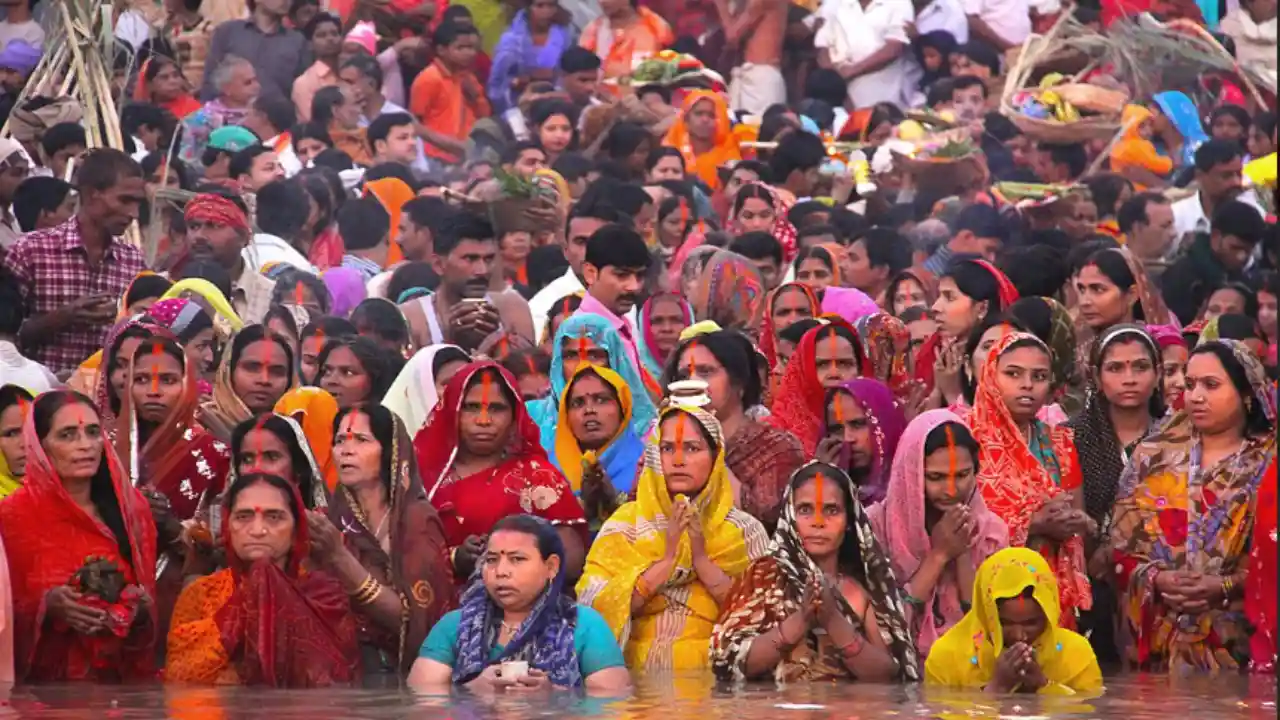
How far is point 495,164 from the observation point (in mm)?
16812

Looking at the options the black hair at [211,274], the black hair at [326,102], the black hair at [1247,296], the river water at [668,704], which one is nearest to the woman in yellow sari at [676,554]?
the river water at [668,704]

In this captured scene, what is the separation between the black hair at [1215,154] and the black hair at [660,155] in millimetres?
2897

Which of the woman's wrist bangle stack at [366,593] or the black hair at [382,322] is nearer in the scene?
the woman's wrist bangle stack at [366,593]

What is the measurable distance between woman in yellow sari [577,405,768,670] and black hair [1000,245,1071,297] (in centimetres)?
332

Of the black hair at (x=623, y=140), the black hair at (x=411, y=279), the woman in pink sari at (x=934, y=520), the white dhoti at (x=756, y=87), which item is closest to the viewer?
the woman in pink sari at (x=934, y=520)

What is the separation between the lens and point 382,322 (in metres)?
12.5

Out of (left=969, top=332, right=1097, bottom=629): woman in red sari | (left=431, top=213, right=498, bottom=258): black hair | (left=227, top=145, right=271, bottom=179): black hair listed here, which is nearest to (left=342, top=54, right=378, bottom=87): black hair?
(left=227, top=145, right=271, bottom=179): black hair

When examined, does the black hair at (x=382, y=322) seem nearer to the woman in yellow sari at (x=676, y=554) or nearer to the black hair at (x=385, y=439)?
the black hair at (x=385, y=439)

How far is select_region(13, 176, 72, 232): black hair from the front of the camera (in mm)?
13000

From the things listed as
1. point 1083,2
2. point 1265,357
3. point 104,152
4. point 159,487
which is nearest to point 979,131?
point 1083,2

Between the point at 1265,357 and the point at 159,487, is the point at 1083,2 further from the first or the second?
the point at 159,487

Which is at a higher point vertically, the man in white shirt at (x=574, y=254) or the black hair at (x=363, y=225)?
the black hair at (x=363, y=225)

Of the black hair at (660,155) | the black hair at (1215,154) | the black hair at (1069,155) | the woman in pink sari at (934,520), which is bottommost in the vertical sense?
the woman in pink sari at (934,520)

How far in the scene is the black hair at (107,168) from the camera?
11.9m
